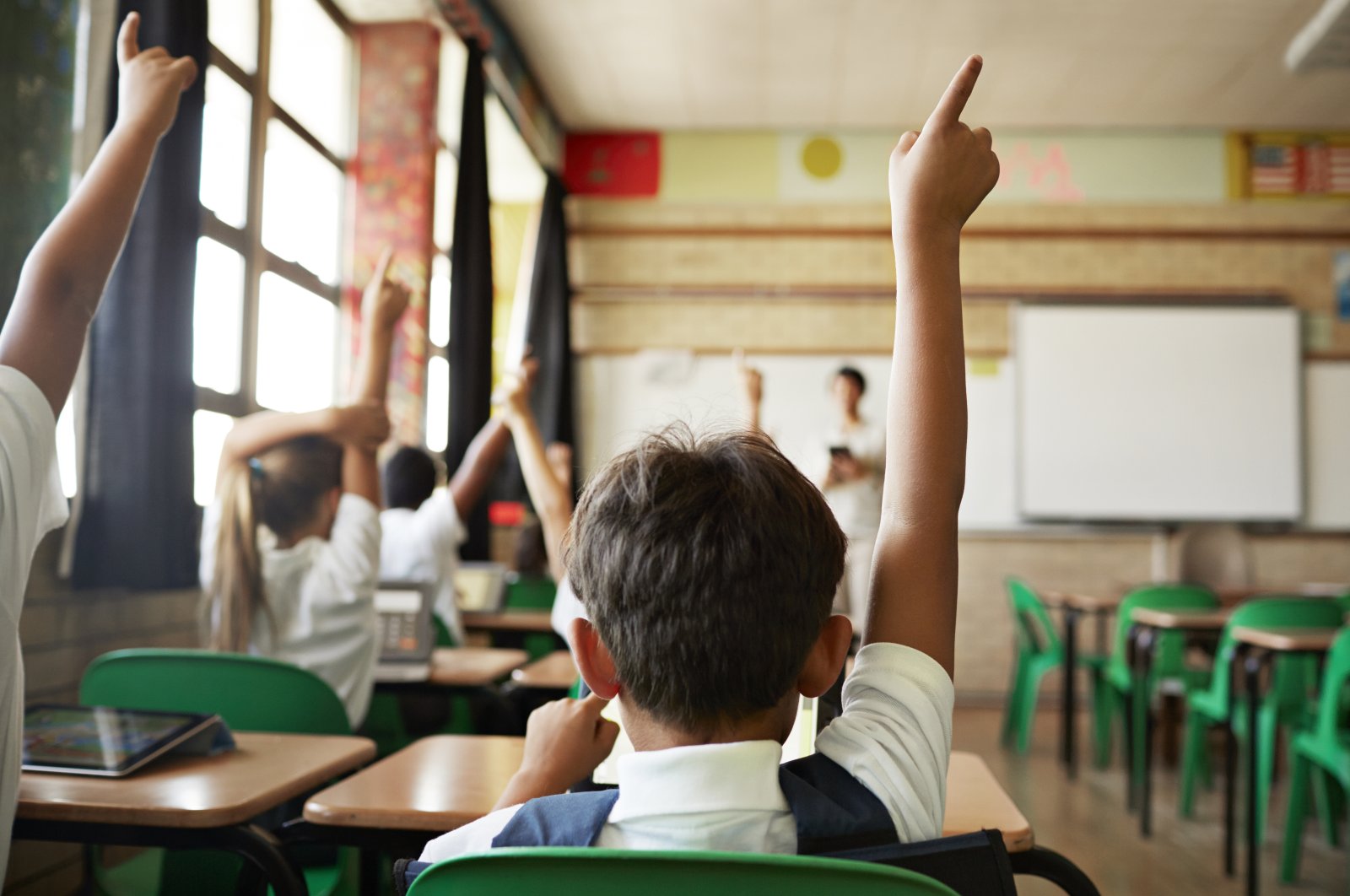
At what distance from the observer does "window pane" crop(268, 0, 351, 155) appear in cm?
450

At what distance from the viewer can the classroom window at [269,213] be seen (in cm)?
367

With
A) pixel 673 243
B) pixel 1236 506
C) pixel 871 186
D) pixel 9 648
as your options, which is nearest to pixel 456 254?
pixel 673 243

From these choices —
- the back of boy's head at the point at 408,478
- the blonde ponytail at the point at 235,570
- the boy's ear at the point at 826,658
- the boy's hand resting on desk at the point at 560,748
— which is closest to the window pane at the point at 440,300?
the back of boy's head at the point at 408,478

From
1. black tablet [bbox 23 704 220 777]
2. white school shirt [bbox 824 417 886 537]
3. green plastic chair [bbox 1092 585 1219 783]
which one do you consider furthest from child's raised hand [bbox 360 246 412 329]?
green plastic chair [bbox 1092 585 1219 783]

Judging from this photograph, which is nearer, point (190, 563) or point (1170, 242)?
point (190, 563)

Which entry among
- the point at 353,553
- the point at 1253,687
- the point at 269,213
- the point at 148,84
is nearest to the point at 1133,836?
the point at 1253,687

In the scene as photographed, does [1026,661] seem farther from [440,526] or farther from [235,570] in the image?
[235,570]

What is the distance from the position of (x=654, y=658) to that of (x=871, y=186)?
670 centimetres

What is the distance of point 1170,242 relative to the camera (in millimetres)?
6988

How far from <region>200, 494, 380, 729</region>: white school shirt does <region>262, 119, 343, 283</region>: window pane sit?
2127 millimetres

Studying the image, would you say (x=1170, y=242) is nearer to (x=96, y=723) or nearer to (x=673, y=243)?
(x=673, y=243)

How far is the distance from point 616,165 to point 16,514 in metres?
6.45

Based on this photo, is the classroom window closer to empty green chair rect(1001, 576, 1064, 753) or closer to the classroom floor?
the classroom floor

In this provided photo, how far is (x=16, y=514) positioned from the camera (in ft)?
3.67
